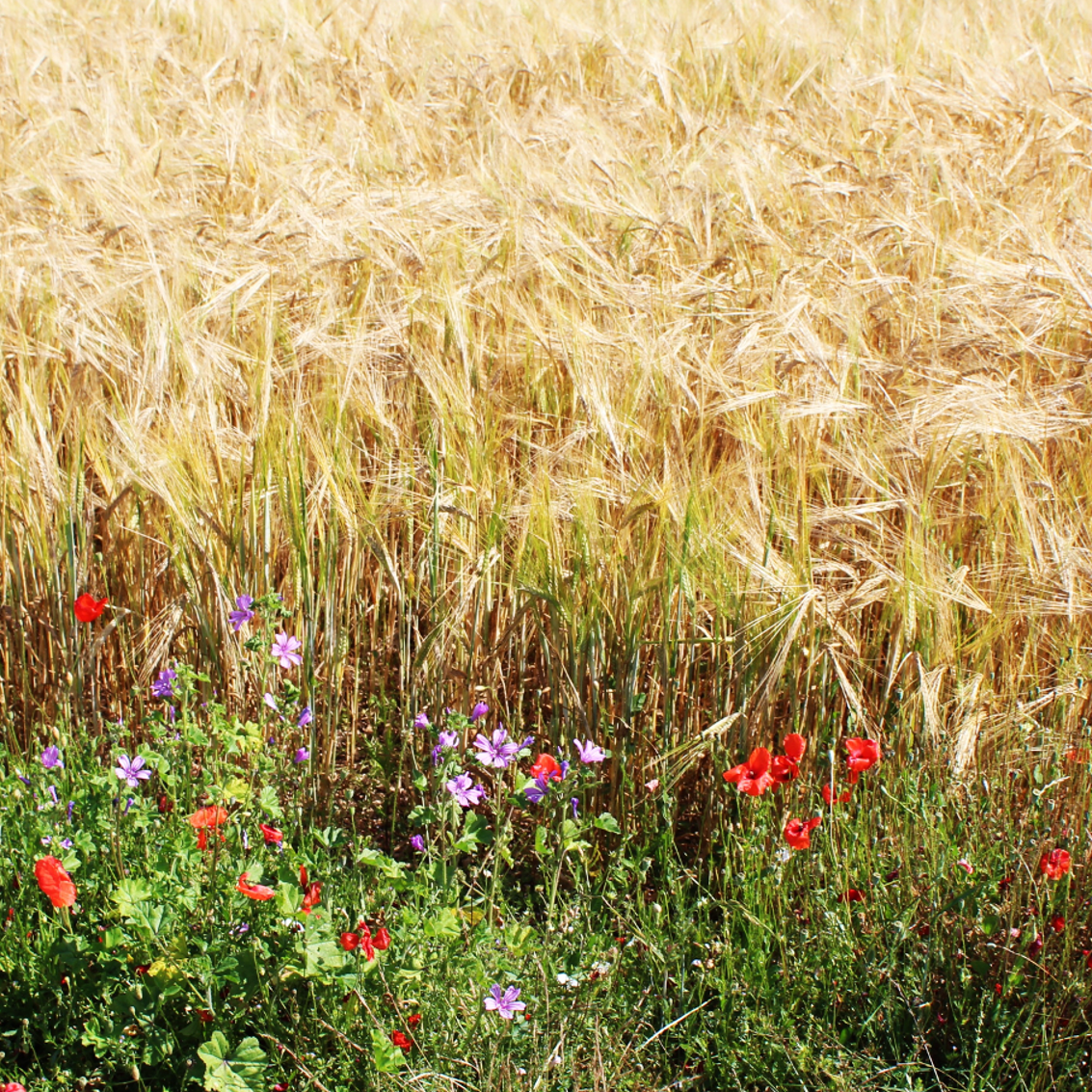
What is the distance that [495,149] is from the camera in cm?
379

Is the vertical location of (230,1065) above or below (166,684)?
below

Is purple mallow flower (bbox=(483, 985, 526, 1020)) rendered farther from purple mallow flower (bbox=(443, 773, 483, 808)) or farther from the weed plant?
purple mallow flower (bbox=(443, 773, 483, 808))

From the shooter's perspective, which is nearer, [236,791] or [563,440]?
[236,791]

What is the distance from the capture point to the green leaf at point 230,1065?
1.19 m

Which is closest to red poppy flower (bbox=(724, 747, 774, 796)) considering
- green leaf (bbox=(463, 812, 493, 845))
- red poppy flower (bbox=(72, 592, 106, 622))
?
green leaf (bbox=(463, 812, 493, 845))

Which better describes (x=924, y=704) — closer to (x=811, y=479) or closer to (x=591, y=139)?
(x=811, y=479)

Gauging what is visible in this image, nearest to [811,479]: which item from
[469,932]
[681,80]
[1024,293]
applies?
[1024,293]

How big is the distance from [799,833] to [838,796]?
21 cm

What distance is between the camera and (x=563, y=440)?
208 cm

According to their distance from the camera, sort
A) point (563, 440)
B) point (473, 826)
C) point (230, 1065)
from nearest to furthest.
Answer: point (230, 1065) < point (473, 826) < point (563, 440)

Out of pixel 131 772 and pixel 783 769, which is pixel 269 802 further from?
pixel 783 769

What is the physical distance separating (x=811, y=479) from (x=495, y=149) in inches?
90.4

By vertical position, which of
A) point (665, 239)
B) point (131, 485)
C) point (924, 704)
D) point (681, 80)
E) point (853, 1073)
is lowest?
point (853, 1073)

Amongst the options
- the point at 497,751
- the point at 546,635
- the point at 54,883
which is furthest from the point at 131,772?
the point at 546,635
